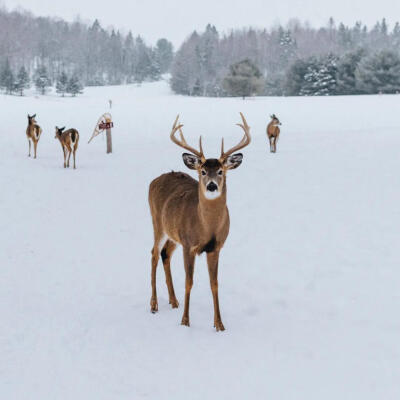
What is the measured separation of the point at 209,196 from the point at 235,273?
2633mm

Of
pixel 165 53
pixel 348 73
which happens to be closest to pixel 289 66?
pixel 348 73

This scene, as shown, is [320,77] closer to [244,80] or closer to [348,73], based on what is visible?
[348,73]

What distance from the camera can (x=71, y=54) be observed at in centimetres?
12275

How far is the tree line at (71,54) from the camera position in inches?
4104

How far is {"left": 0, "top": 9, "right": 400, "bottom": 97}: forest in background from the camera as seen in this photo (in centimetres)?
6009

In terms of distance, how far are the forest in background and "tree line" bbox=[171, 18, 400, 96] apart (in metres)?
0.11

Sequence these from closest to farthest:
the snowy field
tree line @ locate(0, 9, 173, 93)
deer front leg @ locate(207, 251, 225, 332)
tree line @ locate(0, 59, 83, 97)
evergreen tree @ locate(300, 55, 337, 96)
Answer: the snowy field → deer front leg @ locate(207, 251, 225, 332) → evergreen tree @ locate(300, 55, 337, 96) → tree line @ locate(0, 59, 83, 97) → tree line @ locate(0, 9, 173, 93)

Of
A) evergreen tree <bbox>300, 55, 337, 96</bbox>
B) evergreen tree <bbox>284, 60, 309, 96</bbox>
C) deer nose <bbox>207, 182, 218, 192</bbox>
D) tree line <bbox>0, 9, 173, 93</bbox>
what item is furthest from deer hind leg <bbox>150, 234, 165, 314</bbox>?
tree line <bbox>0, 9, 173, 93</bbox>

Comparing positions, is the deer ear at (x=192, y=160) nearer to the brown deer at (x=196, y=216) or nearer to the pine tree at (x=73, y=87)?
the brown deer at (x=196, y=216)

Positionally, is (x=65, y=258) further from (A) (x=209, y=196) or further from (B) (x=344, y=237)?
(B) (x=344, y=237)

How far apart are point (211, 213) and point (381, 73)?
55726 millimetres

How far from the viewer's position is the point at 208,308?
5742mm

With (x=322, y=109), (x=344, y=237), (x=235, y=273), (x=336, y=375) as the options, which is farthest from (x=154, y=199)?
(x=322, y=109)

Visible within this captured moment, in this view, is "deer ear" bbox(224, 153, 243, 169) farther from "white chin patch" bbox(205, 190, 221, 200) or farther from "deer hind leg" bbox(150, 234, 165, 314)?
"deer hind leg" bbox(150, 234, 165, 314)
